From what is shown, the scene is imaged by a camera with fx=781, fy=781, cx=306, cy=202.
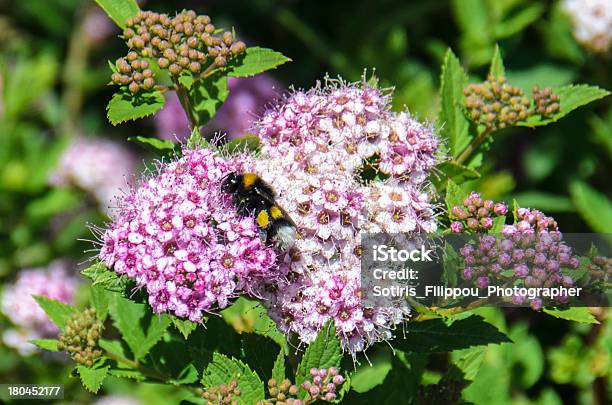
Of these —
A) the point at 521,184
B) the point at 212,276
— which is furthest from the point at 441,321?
the point at 521,184

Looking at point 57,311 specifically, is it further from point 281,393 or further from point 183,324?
point 281,393

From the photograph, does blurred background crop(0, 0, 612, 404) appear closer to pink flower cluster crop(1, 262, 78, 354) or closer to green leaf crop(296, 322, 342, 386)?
pink flower cluster crop(1, 262, 78, 354)

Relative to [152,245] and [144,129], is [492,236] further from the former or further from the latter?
[144,129]

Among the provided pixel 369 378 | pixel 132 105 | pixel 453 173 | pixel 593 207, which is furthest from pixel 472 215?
pixel 593 207

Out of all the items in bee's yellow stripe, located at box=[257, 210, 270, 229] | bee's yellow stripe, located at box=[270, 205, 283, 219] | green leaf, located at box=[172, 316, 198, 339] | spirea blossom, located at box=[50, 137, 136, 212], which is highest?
spirea blossom, located at box=[50, 137, 136, 212]

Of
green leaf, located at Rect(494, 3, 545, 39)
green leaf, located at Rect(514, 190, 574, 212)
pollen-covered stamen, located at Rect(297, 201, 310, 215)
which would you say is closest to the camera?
pollen-covered stamen, located at Rect(297, 201, 310, 215)

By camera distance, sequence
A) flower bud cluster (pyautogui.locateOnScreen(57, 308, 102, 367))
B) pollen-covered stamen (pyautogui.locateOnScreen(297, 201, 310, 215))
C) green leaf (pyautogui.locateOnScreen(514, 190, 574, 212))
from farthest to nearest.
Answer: green leaf (pyautogui.locateOnScreen(514, 190, 574, 212)), flower bud cluster (pyautogui.locateOnScreen(57, 308, 102, 367)), pollen-covered stamen (pyautogui.locateOnScreen(297, 201, 310, 215))

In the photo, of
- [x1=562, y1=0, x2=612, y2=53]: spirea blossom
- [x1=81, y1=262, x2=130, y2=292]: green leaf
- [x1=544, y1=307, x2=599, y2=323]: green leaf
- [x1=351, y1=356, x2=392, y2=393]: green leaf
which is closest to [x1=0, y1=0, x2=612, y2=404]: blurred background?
[x1=562, y1=0, x2=612, y2=53]: spirea blossom
